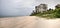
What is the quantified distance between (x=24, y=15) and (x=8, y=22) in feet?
0.75

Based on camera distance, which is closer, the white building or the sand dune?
the sand dune

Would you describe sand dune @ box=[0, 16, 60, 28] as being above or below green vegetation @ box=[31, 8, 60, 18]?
below

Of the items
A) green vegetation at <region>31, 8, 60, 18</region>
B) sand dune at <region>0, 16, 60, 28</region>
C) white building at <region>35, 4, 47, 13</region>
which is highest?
white building at <region>35, 4, 47, 13</region>

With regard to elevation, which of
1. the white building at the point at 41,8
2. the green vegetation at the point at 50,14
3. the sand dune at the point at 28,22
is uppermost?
the white building at the point at 41,8

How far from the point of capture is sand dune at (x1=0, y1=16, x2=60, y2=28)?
1.32m

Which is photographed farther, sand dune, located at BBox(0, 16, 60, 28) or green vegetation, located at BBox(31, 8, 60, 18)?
green vegetation, located at BBox(31, 8, 60, 18)

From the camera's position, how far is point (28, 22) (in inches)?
57.4

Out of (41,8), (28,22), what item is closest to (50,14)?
(41,8)

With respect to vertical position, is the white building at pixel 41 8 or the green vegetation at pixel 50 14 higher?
the white building at pixel 41 8

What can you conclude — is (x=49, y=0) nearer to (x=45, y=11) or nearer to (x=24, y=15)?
(x=45, y=11)

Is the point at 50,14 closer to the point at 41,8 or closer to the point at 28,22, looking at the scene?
the point at 41,8

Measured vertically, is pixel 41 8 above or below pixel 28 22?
above

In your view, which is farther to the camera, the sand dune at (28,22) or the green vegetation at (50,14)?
the green vegetation at (50,14)

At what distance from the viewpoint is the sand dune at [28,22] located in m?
1.32
